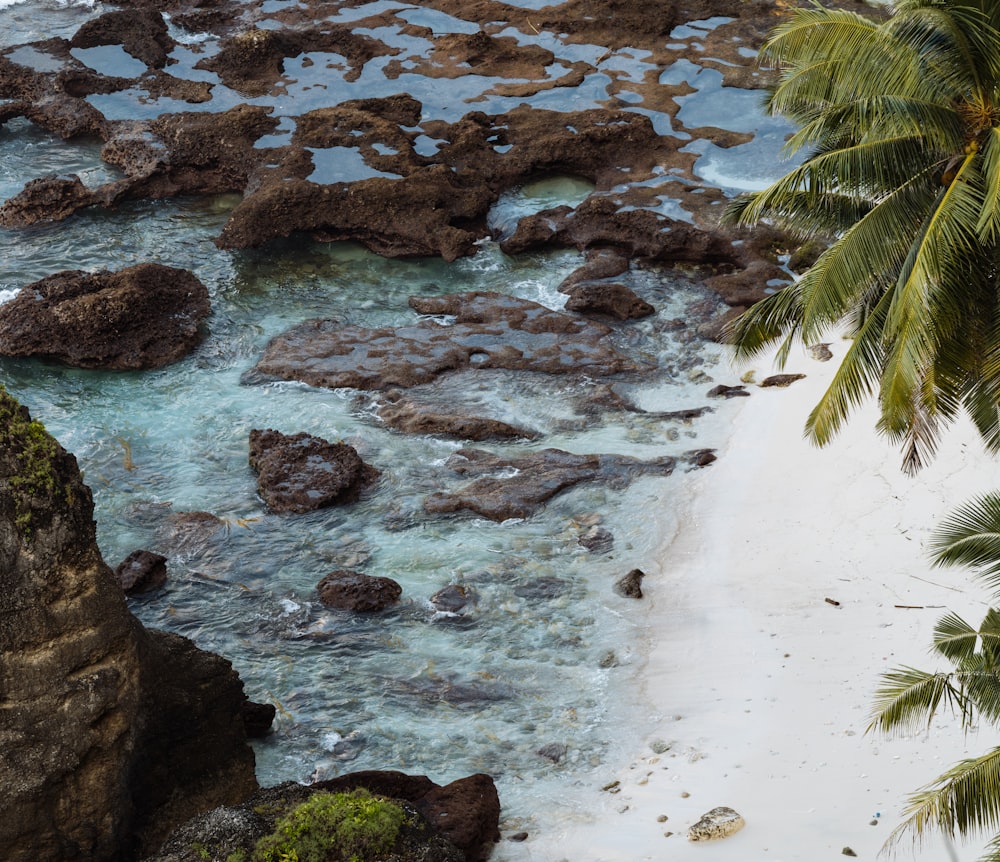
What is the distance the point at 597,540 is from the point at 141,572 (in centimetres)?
678

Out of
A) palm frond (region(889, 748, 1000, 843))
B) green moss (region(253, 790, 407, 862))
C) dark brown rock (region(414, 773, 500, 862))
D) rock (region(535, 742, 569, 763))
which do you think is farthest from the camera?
rock (region(535, 742, 569, 763))

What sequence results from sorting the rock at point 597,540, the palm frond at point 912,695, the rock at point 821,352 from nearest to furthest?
the palm frond at point 912,695, the rock at point 597,540, the rock at point 821,352

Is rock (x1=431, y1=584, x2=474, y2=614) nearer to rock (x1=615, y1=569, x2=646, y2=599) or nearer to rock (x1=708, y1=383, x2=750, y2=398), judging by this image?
rock (x1=615, y1=569, x2=646, y2=599)

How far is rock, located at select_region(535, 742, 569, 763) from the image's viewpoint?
1491 cm

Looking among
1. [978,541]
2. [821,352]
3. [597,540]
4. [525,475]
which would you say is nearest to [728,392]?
[821,352]

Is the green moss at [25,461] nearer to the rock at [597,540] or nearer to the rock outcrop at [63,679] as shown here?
the rock outcrop at [63,679]

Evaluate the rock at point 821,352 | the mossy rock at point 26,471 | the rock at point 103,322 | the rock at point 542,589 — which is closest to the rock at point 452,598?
the rock at point 542,589

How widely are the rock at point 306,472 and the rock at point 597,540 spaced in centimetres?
383

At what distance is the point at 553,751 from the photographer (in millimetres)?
15000

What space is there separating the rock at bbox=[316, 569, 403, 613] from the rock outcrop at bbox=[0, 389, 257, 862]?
15.0 feet

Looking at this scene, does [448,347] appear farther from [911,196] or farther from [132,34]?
[132,34]

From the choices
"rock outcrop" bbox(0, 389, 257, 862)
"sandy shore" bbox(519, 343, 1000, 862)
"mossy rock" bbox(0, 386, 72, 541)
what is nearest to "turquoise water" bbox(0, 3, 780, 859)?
"sandy shore" bbox(519, 343, 1000, 862)

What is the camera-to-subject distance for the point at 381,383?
22.6 m

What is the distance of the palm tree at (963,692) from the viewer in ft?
33.6
